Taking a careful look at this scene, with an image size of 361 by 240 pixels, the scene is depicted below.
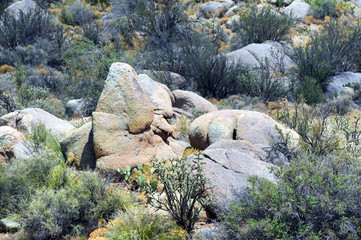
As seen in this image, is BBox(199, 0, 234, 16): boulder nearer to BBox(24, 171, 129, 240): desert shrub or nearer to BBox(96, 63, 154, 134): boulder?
BBox(96, 63, 154, 134): boulder

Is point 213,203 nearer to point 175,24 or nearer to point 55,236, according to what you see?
point 55,236

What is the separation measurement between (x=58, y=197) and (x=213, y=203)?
2.05 metres

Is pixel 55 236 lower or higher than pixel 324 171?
lower

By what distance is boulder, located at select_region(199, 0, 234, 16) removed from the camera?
25.6 meters

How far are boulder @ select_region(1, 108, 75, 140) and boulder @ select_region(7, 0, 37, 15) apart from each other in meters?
15.3

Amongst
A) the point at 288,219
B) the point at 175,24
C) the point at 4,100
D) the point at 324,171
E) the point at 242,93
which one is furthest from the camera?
the point at 175,24

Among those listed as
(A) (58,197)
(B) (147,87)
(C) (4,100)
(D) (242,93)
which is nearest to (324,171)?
(A) (58,197)

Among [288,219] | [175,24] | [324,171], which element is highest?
[324,171]

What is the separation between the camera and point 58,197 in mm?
4414

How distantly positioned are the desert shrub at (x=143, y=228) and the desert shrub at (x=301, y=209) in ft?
2.30

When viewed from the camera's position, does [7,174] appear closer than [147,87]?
Yes

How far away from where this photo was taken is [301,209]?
315cm

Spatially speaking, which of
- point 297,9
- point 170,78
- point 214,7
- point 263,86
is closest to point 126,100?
point 170,78

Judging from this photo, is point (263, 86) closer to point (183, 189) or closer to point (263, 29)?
point (263, 29)
